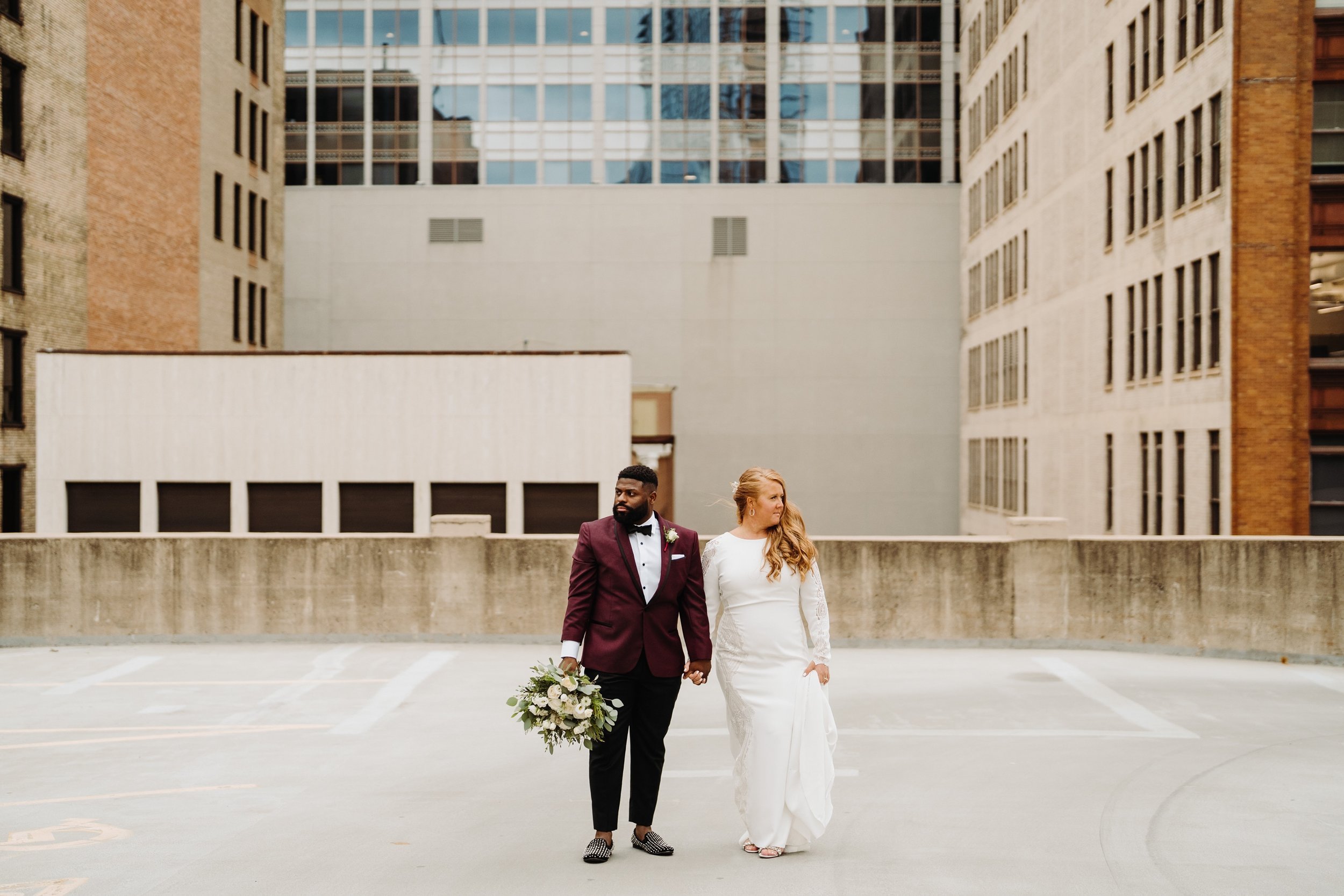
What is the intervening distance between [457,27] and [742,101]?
12.0 meters

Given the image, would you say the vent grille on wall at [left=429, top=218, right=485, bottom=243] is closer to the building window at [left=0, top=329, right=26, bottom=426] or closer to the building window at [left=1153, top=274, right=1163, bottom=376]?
the building window at [left=0, top=329, right=26, bottom=426]

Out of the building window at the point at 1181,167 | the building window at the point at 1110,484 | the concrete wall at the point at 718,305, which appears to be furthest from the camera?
the concrete wall at the point at 718,305

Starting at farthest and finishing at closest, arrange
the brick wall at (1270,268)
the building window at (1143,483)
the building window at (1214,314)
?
the building window at (1143,483), the building window at (1214,314), the brick wall at (1270,268)

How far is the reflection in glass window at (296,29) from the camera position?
49.2m

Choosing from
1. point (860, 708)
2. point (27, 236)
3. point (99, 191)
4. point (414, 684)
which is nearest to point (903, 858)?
point (860, 708)

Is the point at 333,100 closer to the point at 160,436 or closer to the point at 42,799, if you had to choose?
the point at 160,436

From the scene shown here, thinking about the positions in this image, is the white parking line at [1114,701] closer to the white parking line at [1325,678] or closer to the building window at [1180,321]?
the white parking line at [1325,678]

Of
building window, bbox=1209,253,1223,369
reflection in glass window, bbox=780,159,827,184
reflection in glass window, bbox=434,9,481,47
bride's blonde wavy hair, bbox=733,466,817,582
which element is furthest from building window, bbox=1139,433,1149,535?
reflection in glass window, bbox=434,9,481,47

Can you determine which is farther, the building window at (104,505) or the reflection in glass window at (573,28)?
the reflection in glass window at (573,28)

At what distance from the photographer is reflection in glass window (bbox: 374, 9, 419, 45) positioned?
162 feet

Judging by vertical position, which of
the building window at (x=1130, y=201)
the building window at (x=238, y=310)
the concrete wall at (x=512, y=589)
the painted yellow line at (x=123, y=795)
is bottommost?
the painted yellow line at (x=123, y=795)

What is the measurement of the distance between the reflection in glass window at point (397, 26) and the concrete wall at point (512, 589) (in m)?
39.5

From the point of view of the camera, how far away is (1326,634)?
13.1m

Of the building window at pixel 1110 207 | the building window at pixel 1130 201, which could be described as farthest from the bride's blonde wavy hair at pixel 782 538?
the building window at pixel 1110 207
